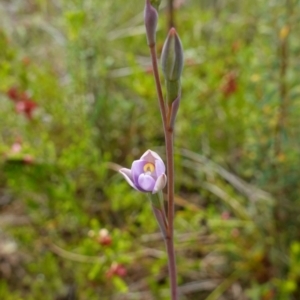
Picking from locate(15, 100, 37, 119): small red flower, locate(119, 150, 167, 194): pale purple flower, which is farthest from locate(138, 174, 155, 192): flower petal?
locate(15, 100, 37, 119): small red flower

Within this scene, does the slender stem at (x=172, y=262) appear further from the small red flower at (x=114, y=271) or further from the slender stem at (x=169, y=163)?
the small red flower at (x=114, y=271)

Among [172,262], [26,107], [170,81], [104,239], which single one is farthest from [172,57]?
[26,107]

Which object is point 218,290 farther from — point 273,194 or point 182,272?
point 273,194

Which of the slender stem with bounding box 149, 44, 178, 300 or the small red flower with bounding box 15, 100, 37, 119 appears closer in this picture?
the slender stem with bounding box 149, 44, 178, 300

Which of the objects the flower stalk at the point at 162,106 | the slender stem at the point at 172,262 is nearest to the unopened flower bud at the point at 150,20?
the flower stalk at the point at 162,106

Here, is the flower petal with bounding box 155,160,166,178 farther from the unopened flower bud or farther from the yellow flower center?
the unopened flower bud

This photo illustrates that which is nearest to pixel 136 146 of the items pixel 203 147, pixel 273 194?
pixel 203 147

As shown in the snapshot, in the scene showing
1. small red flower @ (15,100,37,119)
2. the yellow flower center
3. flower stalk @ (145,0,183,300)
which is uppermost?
flower stalk @ (145,0,183,300)
